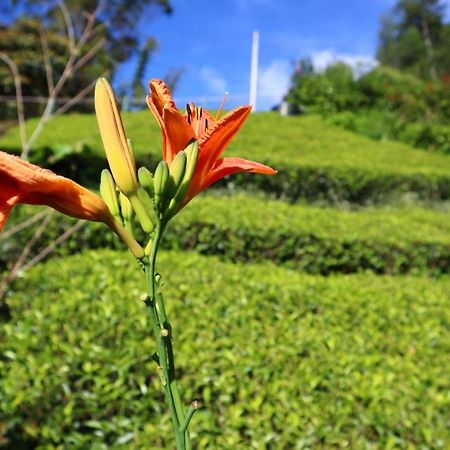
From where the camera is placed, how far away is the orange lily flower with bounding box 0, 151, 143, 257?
1.52 ft

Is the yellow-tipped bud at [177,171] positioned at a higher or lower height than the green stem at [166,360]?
higher

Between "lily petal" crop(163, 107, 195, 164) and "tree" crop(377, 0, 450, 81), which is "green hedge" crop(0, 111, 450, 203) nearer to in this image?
"lily petal" crop(163, 107, 195, 164)

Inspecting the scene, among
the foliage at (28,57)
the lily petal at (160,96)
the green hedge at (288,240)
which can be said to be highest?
the foliage at (28,57)

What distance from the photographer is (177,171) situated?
534 millimetres

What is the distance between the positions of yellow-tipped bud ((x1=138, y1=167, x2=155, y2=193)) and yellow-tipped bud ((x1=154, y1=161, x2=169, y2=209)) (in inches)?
0.7

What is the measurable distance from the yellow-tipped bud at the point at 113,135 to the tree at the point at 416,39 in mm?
32961

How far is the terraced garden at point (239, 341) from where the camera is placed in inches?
86.1

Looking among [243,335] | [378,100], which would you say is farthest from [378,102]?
[243,335]

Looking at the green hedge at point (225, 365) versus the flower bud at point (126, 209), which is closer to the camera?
the flower bud at point (126, 209)

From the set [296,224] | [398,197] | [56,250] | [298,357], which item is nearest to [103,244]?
[56,250]

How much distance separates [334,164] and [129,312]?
4697mm

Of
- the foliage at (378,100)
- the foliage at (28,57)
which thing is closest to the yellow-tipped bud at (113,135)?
the foliage at (378,100)

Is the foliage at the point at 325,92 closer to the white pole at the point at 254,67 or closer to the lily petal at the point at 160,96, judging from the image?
the white pole at the point at 254,67

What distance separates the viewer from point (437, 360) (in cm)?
265
